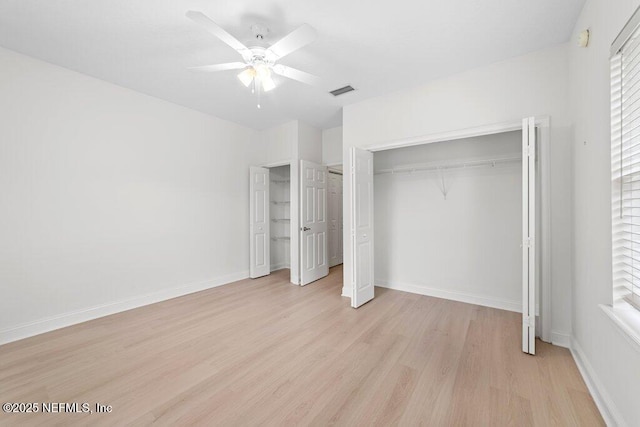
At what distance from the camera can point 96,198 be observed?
312 centimetres

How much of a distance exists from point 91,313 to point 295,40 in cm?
370

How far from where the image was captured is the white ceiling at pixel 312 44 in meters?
2.00

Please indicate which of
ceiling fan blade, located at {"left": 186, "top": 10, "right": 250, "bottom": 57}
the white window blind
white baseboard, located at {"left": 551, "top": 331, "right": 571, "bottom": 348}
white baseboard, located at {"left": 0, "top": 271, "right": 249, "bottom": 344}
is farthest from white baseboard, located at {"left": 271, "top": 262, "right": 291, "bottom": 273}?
the white window blind

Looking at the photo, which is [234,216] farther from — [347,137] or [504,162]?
[504,162]

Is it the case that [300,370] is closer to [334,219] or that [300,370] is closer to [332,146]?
[332,146]

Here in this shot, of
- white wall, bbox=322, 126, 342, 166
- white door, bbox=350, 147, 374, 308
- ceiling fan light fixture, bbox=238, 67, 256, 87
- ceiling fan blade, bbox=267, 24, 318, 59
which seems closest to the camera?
ceiling fan blade, bbox=267, 24, 318, 59

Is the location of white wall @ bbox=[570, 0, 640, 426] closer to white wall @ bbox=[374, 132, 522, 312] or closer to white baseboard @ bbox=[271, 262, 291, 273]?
white wall @ bbox=[374, 132, 522, 312]

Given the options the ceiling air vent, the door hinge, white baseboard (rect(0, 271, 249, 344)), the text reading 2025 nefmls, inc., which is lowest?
the text reading 2025 nefmls, inc.

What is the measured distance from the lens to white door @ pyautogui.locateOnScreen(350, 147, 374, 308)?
3326mm

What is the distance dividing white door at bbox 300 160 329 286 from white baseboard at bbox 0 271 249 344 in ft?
5.16

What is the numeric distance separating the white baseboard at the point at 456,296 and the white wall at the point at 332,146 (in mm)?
2410

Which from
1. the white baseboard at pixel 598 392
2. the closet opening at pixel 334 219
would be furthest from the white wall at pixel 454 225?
the closet opening at pixel 334 219

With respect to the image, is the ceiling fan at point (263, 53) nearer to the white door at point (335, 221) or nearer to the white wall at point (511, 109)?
the white wall at point (511, 109)

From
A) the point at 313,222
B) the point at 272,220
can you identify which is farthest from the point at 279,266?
the point at 313,222
